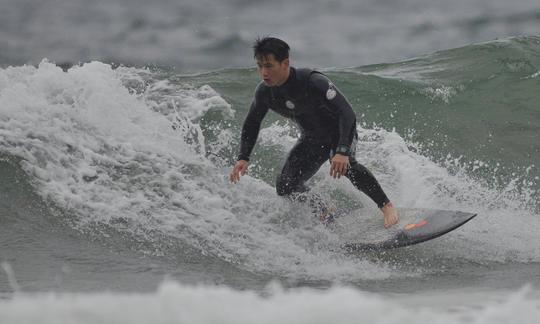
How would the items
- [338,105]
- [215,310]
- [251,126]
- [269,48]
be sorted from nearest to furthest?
[215,310] < [269,48] < [338,105] < [251,126]

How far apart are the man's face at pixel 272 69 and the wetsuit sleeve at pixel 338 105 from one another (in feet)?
0.80

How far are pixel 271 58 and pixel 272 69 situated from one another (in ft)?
0.28

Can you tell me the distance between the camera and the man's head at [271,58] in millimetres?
6414

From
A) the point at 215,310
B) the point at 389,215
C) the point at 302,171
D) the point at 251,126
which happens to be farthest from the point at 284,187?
the point at 215,310

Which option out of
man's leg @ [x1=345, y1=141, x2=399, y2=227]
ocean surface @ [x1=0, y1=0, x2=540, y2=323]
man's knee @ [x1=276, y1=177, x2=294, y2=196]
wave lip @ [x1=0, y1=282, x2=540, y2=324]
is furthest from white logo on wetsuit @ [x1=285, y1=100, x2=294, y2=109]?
wave lip @ [x1=0, y1=282, x2=540, y2=324]

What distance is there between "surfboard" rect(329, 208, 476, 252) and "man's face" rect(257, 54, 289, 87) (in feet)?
4.49

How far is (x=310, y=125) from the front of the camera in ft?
23.1

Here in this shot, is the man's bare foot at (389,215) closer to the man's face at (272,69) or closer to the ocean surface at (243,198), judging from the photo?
the ocean surface at (243,198)

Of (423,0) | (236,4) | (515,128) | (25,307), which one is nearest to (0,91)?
(25,307)

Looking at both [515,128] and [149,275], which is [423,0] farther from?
[149,275]

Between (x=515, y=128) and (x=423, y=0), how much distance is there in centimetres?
2641

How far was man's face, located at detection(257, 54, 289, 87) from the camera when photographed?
648 cm

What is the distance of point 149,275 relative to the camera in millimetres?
6066

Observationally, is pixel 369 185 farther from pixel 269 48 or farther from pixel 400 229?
pixel 269 48
